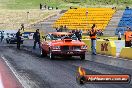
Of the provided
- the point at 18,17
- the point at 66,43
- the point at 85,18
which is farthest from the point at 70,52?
the point at 18,17

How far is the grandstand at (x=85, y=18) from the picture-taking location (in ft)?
213

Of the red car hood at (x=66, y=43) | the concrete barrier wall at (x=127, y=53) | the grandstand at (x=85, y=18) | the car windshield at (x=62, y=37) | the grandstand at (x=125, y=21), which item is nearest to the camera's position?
the red car hood at (x=66, y=43)

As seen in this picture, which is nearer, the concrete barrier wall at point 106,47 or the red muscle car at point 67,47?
the red muscle car at point 67,47

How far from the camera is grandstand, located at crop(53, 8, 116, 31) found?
213 ft

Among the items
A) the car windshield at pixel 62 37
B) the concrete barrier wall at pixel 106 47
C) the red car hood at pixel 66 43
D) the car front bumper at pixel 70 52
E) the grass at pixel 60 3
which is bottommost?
the concrete barrier wall at pixel 106 47

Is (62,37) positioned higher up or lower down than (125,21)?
higher up

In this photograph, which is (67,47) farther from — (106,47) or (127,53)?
(106,47)

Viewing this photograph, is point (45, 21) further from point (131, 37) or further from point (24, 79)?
point (24, 79)

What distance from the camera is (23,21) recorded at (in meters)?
74.8

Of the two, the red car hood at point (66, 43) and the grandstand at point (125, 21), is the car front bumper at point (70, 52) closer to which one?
the red car hood at point (66, 43)

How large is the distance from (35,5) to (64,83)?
3146 inches

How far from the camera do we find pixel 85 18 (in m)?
69.1

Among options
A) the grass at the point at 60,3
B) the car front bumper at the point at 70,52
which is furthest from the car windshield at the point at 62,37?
the grass at the point at 60,3

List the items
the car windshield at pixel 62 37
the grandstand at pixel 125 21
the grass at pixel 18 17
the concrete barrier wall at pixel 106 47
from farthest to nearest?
the grass at pixel 18 17 < the grandstand at pixel 125 21 < the concrete barrier wall at pixel 106 47 < the car windshield at pixel 62 37
